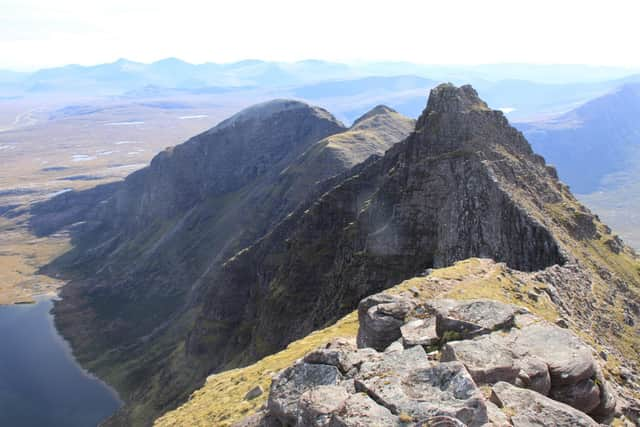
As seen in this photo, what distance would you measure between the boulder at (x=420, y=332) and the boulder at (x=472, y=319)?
497 millimetres

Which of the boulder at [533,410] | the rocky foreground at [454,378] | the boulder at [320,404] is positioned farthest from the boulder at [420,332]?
the boulder at [320,404]

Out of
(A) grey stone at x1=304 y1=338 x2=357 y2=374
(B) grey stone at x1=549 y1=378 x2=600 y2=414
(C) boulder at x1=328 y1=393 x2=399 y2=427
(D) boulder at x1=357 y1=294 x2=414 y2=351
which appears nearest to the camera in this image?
(C) boulder at x1=328 y1=393 x2=399 y2=427

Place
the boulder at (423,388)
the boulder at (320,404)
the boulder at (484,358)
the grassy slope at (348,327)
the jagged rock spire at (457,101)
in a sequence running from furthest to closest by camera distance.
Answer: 1. the jagged rock spire at (457,101)
2. the grassy slope at (348,327)
3. the boulder at (484,358)
4. the boulder at (320,404)
5. the boulder at (423,388)

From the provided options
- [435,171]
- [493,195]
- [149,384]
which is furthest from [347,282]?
[149,384]

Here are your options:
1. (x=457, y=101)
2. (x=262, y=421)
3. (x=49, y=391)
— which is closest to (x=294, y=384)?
(x=262, y=421)

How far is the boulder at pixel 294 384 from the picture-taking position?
73.8 feet

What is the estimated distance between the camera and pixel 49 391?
16500cm

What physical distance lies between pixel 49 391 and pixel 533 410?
18347cm

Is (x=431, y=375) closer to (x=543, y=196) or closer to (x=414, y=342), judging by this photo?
(x=414, y=342)

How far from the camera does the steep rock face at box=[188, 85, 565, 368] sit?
58.8 meters

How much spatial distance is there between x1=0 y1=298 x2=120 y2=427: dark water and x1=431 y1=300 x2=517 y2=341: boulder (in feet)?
473

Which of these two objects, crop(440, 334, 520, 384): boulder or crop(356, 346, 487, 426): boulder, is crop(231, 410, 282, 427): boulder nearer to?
crop(356, 346, 487, 426): boulder

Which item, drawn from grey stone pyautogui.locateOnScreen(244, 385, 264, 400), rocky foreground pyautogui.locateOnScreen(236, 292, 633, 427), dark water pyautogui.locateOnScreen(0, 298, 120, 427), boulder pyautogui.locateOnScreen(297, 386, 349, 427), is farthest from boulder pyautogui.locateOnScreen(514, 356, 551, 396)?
dark water pyautogui.locateOnScreen(0, 298, 120, 427)

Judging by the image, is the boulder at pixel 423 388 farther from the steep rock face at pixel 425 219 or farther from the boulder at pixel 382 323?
the steep rock face at pixel 425 219
